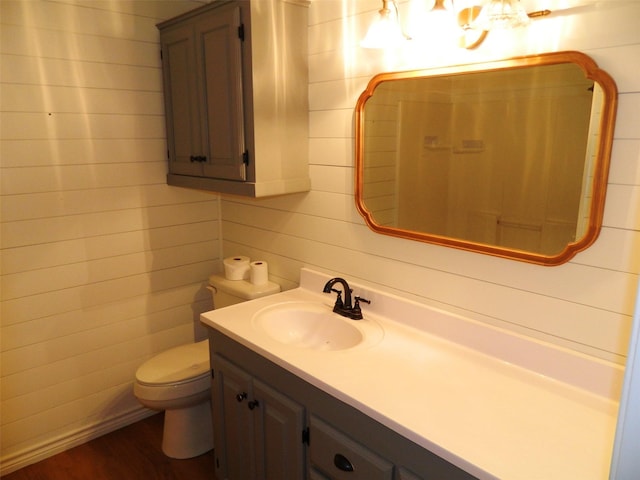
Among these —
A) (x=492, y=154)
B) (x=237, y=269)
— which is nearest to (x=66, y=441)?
(x=237, y=269)

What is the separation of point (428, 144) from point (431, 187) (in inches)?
5.9

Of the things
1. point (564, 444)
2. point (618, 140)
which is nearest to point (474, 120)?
point (618, 140)

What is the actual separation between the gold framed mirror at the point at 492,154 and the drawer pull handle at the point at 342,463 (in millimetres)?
764

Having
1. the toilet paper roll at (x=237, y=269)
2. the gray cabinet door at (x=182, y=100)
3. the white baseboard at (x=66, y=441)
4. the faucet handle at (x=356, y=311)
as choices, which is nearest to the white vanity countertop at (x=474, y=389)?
the faucet handle at (x=356, y=311)

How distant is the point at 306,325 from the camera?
6.47 feet

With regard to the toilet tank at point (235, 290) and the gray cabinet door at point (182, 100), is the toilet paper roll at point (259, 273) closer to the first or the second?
the toilet tank at point (235, 290)

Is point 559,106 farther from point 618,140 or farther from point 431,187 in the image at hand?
point 431,187

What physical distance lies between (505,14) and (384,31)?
0.39 metres

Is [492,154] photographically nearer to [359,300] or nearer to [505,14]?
[505,14]

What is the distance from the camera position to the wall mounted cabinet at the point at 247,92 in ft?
A: 6.04

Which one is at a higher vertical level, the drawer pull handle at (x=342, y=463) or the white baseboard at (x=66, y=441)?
the drawer pull handle at (x=342, y=463)

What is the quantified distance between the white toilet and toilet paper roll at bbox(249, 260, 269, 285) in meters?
0.03

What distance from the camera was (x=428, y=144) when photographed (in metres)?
1.63

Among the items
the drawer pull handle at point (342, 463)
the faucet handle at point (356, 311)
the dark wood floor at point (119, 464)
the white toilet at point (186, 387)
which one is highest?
the faucet handle at point (356, 311)
